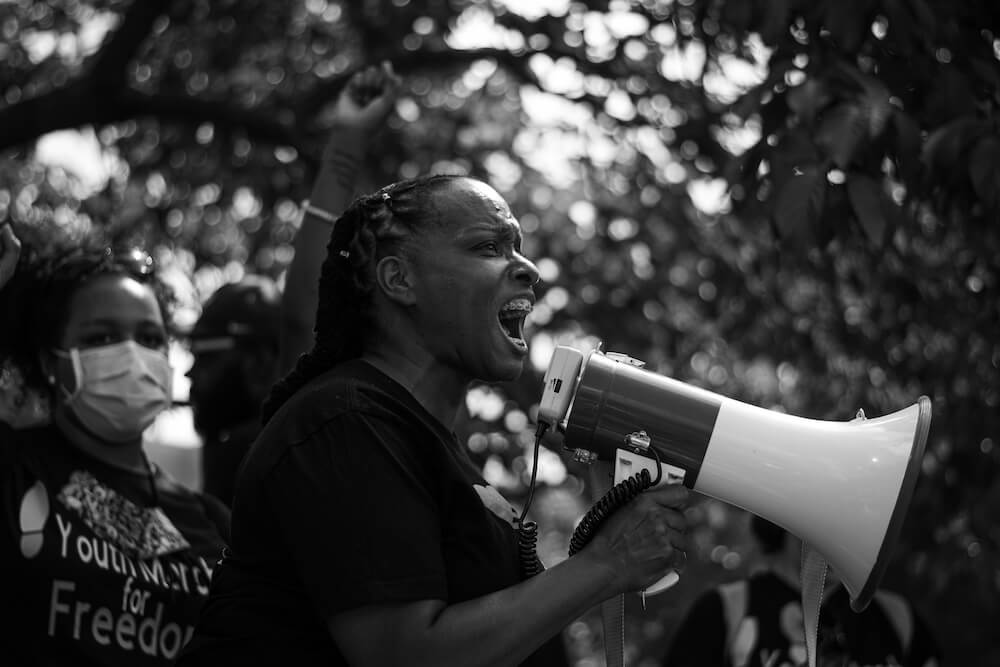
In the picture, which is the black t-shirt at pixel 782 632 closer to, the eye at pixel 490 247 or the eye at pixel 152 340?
the eye at pixel 152 340

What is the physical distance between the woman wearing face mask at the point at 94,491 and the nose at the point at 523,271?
1227 millimetres

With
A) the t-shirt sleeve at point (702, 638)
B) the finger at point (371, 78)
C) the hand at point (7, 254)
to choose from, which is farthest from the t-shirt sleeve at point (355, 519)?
the t-shirt sleeve at point (702, 638)

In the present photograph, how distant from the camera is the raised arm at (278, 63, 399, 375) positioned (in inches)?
139

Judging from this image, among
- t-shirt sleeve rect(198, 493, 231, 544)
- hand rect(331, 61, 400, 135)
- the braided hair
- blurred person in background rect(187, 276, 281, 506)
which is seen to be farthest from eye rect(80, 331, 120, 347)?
the braided hair

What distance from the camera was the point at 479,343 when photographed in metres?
2.48

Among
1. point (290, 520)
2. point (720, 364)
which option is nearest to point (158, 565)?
point (290, 520)

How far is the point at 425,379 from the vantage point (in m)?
2.51

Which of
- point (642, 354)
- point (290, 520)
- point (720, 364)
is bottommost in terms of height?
point (720, 364)

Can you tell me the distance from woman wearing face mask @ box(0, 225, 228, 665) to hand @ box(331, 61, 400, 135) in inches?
27.2

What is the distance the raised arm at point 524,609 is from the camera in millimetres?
2105

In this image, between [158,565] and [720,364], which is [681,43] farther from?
[720,364]

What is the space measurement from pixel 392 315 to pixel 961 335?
3.29 meters

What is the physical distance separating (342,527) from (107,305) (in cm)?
164

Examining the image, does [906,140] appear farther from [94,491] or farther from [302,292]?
[94,491]
